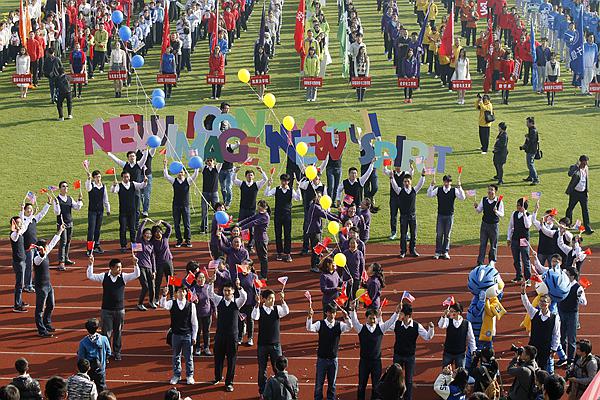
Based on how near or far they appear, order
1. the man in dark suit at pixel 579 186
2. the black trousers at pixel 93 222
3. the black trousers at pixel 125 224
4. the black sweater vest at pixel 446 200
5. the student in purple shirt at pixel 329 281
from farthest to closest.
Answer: the man in dark suit at pixel 579 186
the black trousers at pixel 125 224
the black trousers at pixel 93 222
the black sweater vest at pixel 446 200
the student in purple shirt at pixel 329 281

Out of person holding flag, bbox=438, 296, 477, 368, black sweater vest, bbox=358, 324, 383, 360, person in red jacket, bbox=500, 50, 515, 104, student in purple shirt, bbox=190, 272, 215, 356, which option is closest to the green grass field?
person in red jacket, bbox=500, 50, 515, 104

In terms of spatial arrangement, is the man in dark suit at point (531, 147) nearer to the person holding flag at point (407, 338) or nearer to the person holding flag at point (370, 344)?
the person holding flag at point (407, 338)

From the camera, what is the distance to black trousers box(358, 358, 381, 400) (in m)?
16.7

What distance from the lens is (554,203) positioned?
25766mm

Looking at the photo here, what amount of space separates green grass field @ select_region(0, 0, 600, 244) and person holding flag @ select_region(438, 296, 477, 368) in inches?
280

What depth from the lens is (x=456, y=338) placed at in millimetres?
16969

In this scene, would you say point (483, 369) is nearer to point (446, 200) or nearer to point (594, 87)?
point (446, 200)

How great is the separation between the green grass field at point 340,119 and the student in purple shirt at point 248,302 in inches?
213

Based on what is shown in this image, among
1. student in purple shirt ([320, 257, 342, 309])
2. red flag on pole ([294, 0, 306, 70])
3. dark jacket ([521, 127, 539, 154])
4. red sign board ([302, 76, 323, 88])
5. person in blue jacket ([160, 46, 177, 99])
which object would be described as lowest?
student in purple shirt ([320, 257, 342, 309])

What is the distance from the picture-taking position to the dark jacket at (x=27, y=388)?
14.7m

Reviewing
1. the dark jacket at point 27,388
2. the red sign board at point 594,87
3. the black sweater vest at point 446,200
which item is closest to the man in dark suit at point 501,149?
the black sweater vest at point 446,200

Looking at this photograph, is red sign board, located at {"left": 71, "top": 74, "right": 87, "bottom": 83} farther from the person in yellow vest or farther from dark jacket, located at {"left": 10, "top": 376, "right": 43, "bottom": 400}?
dark jacket, located at {"left": 10, "top": 376, "right": 43, "bottom": 400}

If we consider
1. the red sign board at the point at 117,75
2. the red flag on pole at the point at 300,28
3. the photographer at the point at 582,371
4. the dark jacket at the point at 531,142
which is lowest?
the photographer at the point at 582,371

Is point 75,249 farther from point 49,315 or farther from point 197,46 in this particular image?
point 197,46
